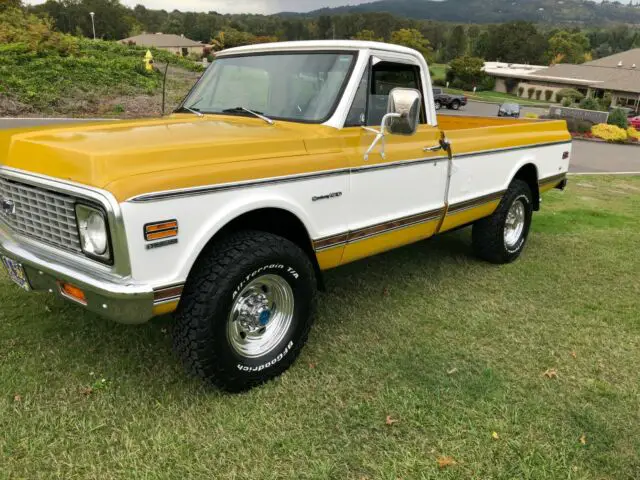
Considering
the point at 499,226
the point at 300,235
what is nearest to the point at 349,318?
the point at 300,235

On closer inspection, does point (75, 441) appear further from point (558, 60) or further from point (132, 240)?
point (558, 60)

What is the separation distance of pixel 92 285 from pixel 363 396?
170 cm

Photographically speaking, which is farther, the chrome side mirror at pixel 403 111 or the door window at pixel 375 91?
the door window at pixel 375 91

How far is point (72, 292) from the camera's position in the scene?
279 cm

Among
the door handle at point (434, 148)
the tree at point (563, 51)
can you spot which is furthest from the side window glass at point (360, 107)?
the tree at point (563, 51)

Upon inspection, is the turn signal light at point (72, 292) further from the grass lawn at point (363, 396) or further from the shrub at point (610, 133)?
the shrub at point (610, 133)

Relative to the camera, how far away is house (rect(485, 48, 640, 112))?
5388cm

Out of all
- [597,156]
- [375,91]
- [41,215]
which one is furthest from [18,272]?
[597,156]

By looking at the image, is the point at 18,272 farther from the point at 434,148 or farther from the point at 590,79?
the point at 590,79

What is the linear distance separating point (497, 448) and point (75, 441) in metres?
2.23

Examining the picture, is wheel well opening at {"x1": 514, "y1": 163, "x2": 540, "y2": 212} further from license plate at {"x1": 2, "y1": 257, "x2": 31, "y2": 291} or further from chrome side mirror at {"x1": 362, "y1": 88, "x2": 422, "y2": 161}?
license plate at {"x1": 2, "y1": 257, "x2": 31, "y2": 291}

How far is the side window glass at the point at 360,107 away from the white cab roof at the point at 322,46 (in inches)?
8.2

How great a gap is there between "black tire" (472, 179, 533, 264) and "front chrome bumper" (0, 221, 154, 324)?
12.6ft

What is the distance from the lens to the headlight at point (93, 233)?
2.57 metres
